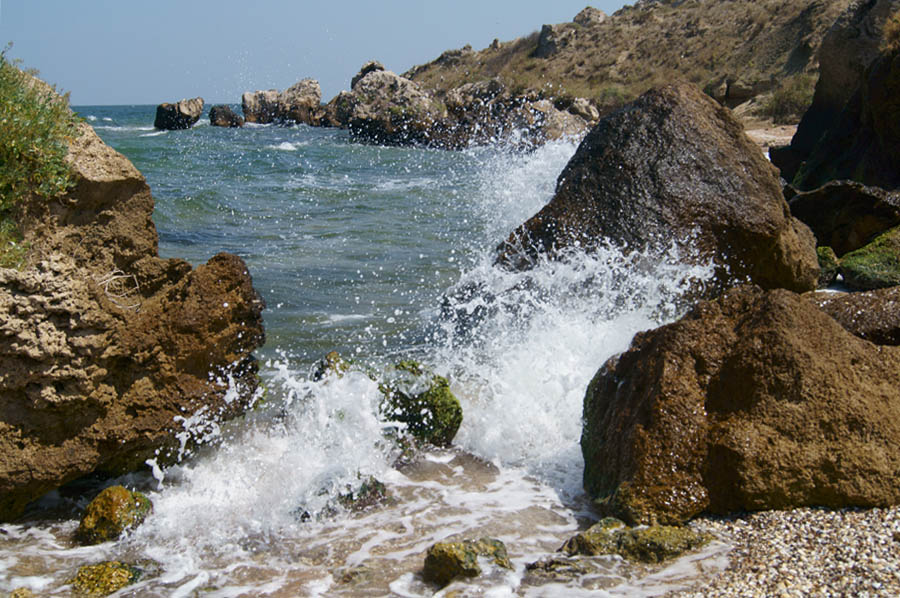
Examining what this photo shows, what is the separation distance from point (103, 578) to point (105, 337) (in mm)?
1160

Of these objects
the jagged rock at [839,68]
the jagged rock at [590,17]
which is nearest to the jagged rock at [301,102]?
the jagged rock at [590,17]

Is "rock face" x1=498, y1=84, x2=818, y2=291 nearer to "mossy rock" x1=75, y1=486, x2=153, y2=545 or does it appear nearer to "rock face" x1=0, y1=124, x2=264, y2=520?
"rock face" x1=0, y1=124, x2=264, y2=520

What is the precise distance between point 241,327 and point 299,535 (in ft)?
4.29

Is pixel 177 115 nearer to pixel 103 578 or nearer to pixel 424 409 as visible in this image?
pixel 424 409

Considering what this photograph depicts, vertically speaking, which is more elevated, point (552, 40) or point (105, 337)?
point (552, 40)

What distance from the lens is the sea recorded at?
342 cm

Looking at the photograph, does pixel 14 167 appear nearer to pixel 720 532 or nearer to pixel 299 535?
pixel 299 535

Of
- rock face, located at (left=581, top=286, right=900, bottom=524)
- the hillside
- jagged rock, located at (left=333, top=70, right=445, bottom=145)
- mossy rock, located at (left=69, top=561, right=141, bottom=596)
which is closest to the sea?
mossy rock, located at (left=69, top=561, right=141, bottom=596)

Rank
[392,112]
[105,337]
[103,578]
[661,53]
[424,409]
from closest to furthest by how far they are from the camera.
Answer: [103,578]
[105,337]
[424,409]
[392,112]
[661,53]

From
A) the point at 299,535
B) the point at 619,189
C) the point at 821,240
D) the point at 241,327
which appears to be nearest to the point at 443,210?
the point at 821,240

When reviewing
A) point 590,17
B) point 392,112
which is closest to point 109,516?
point 392,112

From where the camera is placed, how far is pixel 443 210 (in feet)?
48.2

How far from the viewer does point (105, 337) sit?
154 inches

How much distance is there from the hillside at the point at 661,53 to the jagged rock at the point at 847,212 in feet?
55.3
